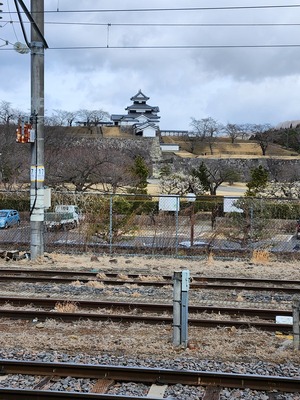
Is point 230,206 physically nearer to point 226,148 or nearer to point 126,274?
point 126,274

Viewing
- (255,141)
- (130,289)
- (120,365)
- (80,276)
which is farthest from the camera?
(255,141)

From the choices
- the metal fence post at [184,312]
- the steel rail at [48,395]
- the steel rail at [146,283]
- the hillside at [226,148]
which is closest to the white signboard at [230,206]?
the steel rail at [146,283]

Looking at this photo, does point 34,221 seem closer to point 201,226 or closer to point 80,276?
point 80,276

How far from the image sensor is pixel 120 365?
7.52 meters

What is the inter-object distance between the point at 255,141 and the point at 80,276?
10473cm

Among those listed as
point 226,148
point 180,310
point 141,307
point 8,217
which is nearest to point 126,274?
point 141,307

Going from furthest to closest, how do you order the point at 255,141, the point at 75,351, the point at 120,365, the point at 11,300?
the point at 255,141 < the point at 11,300 < the point at 75,351 < the point at 120,365

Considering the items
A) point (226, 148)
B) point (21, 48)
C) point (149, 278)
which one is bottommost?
point (149, 278)

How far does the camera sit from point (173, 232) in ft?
65.0

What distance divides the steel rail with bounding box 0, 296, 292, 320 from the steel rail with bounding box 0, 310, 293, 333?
672mm

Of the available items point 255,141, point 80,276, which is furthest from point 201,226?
point 255,141

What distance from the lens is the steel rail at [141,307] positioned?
10.5 m

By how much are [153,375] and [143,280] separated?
6.95 metres

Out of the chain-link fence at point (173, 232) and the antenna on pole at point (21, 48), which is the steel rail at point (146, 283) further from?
the antenna on pole at point (21, 48)
